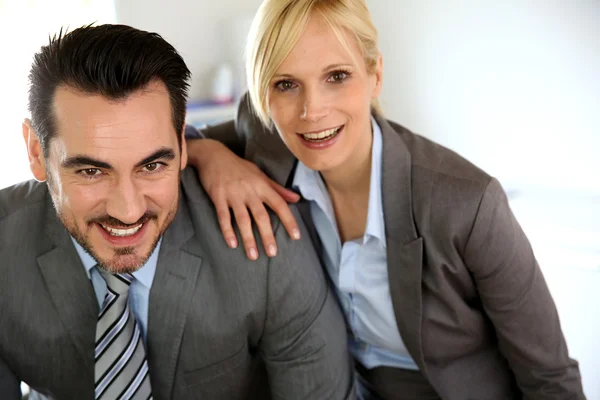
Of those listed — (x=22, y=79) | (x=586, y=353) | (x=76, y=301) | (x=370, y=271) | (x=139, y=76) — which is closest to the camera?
(x=139, y=76)

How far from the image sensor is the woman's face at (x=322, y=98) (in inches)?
45.5

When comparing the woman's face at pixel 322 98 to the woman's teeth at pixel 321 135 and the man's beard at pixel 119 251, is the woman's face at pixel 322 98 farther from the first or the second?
the man's beard at pixel 119 251

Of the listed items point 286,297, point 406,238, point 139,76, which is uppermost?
point 139,76

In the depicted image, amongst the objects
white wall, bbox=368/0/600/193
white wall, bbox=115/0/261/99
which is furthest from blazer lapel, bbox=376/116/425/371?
white wall, bbox=115/0/261/99

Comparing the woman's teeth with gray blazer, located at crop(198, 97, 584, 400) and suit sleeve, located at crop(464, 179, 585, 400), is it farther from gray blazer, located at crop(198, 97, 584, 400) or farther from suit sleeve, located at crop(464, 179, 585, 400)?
suit sleeve, located at crop(464, 179, 585, 400)

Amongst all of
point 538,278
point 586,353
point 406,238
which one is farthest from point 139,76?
point 586,353

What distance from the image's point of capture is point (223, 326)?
1175mm

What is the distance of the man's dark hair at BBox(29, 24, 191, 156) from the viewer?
3.29 ft

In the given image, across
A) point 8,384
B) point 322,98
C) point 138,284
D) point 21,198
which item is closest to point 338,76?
point 322,98

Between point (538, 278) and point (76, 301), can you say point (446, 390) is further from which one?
point (76, 301)

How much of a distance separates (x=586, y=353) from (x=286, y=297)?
1.01 m

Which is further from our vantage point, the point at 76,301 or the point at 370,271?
the point at 370,271

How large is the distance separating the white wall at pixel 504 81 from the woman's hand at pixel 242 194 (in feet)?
4.66

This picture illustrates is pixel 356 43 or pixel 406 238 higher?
pixel 356 43
